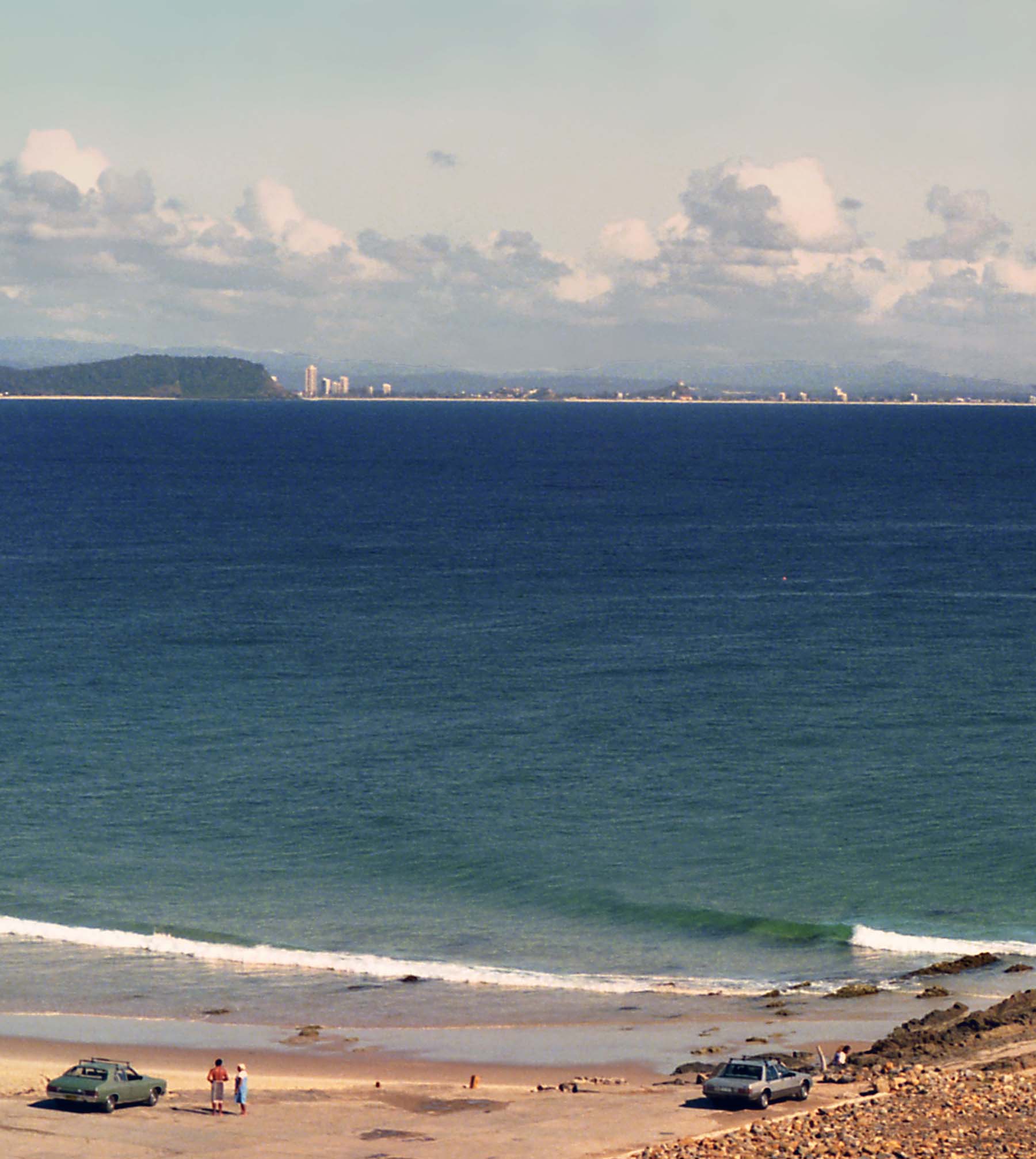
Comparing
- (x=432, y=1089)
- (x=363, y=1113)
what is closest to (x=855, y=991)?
(x=432, y=1089)

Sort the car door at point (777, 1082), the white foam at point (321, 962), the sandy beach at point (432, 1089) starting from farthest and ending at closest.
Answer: the white foam at point (321, 962), the car door at point (777, 1082), the sandy beach at point (432, 1089)

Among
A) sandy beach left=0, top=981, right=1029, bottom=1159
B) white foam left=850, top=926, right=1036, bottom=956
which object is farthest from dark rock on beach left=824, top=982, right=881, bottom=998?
white foam left=850, top=926, right=1036, bottom=956

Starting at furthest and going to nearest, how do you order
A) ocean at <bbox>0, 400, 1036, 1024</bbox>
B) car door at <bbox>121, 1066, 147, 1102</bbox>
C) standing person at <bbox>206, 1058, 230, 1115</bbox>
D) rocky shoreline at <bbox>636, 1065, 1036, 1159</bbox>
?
ocean at <bbox>0, 400, 1036, 1024</bbox> → standing person at <bbox>206, 1058, 230, 1115</bbox> → car door at <bbox>121, 1066, 147, 1102</bbox> → rocky shoreline at <bbox>636, 1065, 1036, 1159</bbox>

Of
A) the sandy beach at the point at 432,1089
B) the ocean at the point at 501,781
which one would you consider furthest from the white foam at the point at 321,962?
the sandy beach at the point at 432,1089

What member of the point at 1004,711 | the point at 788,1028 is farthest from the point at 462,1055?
the point at 1004,711

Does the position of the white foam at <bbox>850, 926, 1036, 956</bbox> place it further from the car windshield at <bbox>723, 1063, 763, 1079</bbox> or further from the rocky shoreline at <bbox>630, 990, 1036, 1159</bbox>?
the car windshield at <bbox>723, 1063, 763, 1079</bbox>

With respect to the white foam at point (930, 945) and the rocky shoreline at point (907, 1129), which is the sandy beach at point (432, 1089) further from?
the white foam at point (930, 945)

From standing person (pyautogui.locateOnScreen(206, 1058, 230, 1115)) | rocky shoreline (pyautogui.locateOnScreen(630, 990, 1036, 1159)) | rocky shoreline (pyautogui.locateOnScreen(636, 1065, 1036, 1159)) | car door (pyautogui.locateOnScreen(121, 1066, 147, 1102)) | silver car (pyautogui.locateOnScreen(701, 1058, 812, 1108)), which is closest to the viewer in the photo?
rocky shoreline (pyautogui.locateOnScreen(636, 1065, 1036, 1159))
